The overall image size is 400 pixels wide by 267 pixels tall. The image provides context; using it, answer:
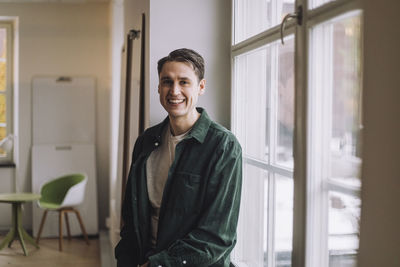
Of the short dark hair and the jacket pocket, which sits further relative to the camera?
the short dark hair

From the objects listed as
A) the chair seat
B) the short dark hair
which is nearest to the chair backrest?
the chair seat

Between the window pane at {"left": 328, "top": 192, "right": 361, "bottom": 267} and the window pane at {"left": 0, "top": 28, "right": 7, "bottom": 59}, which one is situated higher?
the window pane at {"left": 0, "top": 28, "right": 7, "bottom": 59}

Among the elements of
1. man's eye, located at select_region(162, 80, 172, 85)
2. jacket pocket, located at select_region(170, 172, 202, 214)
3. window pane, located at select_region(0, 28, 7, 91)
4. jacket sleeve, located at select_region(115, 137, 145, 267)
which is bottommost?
jacket sleeve, located at select_region(115, 137, 145, 267)

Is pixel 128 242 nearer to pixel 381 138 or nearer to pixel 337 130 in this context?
pixel 337 130

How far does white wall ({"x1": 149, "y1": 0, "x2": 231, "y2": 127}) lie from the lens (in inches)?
119

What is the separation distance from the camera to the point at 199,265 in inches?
85.7

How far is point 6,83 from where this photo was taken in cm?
756

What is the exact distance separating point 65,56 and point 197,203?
18.7ft

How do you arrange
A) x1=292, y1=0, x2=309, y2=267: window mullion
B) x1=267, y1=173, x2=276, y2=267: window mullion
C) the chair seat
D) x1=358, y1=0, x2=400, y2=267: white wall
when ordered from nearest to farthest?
x1=358, y1=0, x2=400, y2=267: white wall < x1=292, y1=0, x2=309, y2=267: window mullion < x1=267, y1=173, x2=276, y2=267: window mullion < the chair seat

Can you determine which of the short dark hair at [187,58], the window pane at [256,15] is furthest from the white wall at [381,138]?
the short dark hair at [187,58]

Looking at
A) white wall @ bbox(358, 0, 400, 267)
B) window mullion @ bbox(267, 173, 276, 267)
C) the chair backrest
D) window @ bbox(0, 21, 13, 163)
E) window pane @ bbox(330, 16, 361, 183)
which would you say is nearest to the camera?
white wall @ bbox(358, 0, 400, 267)

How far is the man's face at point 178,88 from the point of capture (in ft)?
7.77

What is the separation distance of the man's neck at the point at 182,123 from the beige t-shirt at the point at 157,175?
0.13ft

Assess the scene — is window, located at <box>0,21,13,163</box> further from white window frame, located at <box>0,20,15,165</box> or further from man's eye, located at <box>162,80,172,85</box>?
man's eye, located at <box>162,80,172,85</box>
